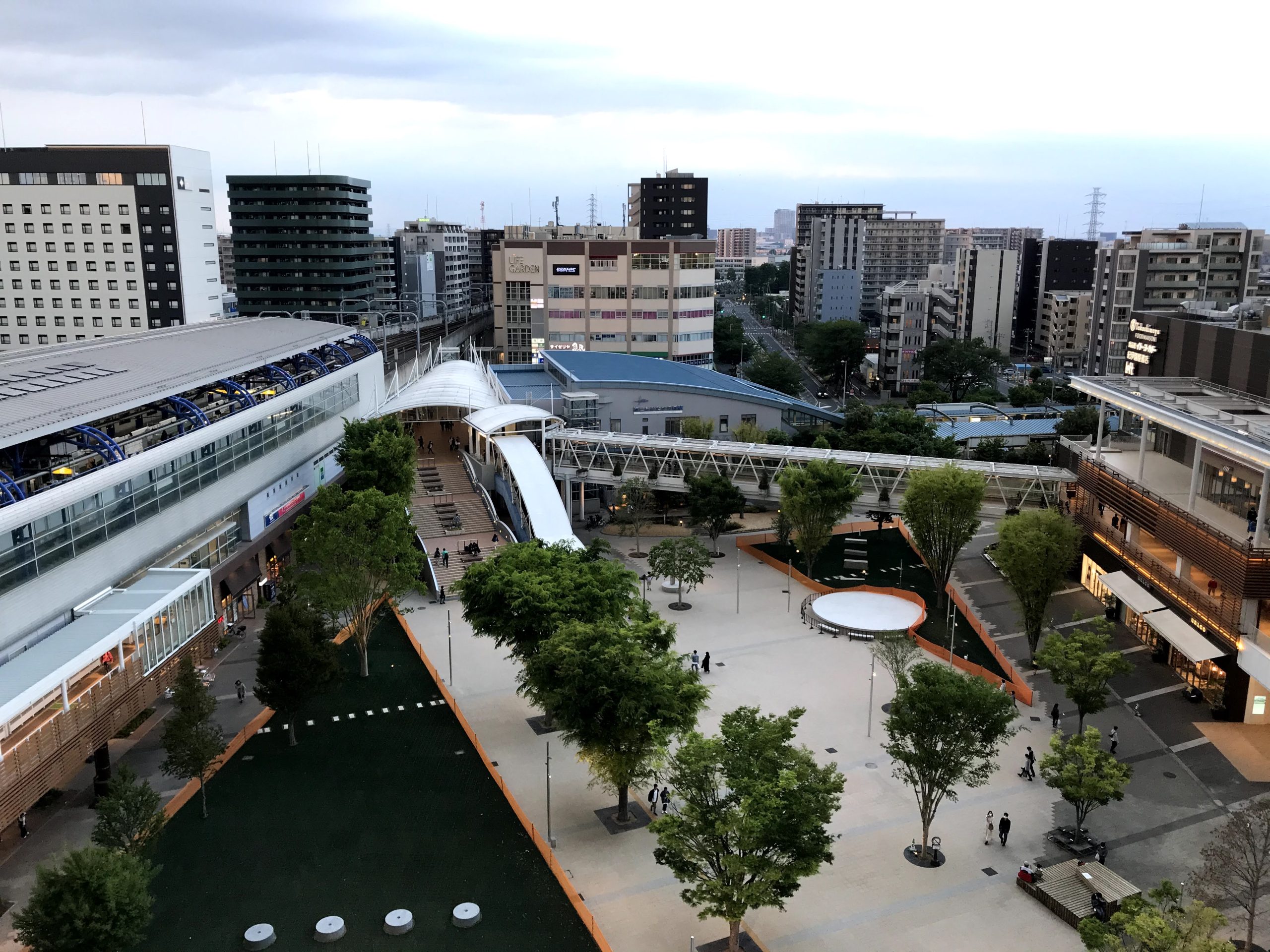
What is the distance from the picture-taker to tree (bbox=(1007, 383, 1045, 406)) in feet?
296

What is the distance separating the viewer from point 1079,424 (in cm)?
7138

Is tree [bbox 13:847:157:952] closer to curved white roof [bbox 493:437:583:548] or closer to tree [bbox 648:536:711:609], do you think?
curved white roof [bbox 493:437:583:548]

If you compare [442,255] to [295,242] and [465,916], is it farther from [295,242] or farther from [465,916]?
[465,916]

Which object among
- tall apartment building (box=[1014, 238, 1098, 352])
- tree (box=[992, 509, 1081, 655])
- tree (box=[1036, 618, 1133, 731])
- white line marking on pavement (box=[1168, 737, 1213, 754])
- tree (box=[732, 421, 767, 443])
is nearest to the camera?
tree (box=[1036, 618, 1133, 731])

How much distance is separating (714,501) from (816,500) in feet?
21.5

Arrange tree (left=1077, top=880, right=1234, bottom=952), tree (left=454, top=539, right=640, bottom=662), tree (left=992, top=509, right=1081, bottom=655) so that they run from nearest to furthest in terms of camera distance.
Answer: tree (left=1077, top=880, right=1234, bottom=952) → tree (left=454, top=539, right=640, bottom=662) → tree (left=992, top=509, right=1081, bottom=655)

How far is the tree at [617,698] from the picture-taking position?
2464 cm

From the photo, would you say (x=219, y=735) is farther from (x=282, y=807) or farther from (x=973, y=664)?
(x=973, y=664)

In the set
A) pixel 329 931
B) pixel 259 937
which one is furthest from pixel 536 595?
pixel 259 937

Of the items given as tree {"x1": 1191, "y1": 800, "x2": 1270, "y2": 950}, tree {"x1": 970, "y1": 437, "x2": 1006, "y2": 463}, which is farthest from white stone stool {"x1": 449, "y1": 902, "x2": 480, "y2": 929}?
tree {"x1": 970, "y1": 437, "x2": 1006, "y2": 463}

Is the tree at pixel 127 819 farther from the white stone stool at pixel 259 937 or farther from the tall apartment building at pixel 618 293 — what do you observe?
the tall apartment building at pixel 618 293

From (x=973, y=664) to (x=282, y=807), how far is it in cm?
2489

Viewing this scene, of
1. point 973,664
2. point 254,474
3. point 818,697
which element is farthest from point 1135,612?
point 254,474

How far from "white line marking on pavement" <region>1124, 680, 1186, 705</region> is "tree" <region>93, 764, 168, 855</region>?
31.4m
